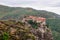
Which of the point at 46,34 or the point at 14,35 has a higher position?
the point at 14,35

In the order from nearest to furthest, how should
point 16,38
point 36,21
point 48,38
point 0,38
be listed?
1. point 0,38
2. point 16,38
3. point 48,38
4. point 36,21

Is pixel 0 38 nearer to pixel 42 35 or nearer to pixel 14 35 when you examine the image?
pixel 14 35

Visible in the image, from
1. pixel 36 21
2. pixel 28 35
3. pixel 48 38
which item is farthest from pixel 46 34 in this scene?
pixel 28 35

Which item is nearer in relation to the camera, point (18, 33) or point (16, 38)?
point (16, 38)

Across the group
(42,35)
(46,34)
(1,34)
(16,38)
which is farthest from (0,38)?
(46,34)

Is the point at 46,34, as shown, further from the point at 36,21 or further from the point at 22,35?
the point at 22,35

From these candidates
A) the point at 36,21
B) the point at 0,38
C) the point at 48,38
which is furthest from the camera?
the point at 36,21

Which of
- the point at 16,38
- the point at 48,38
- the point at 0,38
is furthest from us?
the point at 48,38

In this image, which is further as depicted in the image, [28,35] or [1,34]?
[28,35]

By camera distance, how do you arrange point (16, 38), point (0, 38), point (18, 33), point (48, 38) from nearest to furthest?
point (0, 38)
point (16, 38)
point (18, 33)
point (48, 38)
